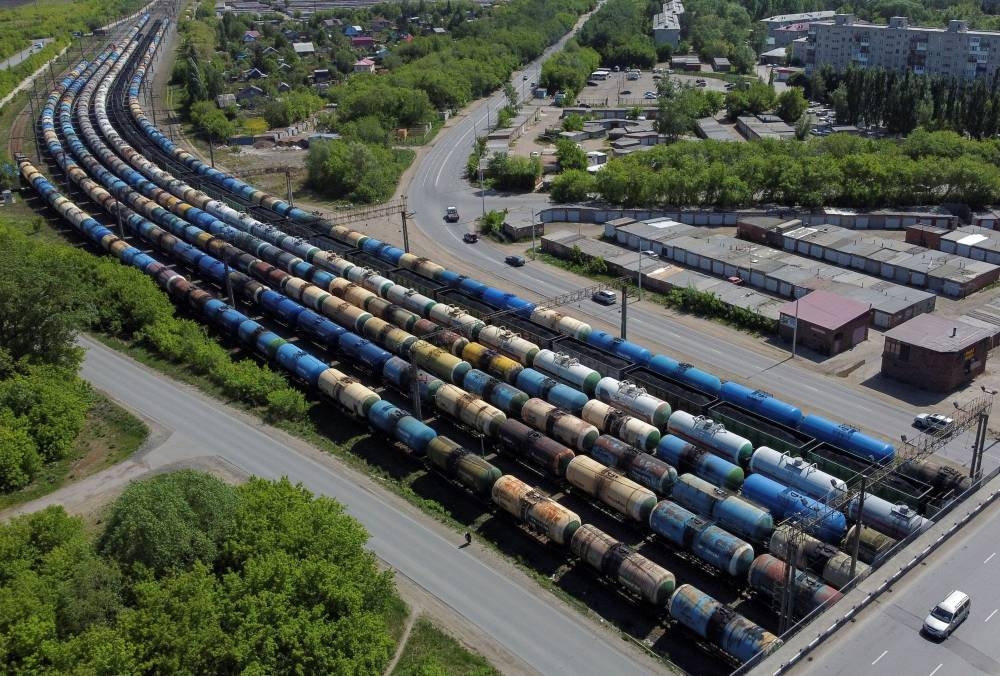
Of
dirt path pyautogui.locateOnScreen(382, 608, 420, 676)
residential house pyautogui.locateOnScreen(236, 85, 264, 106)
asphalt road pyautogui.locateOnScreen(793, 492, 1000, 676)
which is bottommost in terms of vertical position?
dirt path pyautogui.locateOnScreen(382, 608, 420, 676)

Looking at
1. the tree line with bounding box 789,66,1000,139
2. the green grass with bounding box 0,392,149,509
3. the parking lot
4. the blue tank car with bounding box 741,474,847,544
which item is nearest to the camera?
the blue tank car with bounding box 741,474,847,544

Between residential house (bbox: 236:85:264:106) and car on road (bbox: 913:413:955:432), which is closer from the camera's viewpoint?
car on road (bbox: 913:413:955:432)

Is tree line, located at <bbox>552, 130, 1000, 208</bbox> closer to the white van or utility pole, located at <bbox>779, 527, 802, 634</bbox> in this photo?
utility pole, located at <bbox>779, 527, 802, 634</bbox>

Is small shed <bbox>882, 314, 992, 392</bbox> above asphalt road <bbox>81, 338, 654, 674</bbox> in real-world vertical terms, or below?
above

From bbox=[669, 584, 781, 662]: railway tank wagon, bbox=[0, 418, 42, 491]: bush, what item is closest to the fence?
bbox=[669, 584, 781, 662]: railway tank wagon

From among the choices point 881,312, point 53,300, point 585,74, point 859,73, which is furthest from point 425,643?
point 585,74

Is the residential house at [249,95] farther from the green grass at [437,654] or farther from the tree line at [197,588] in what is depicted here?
the green grass at [437,654]

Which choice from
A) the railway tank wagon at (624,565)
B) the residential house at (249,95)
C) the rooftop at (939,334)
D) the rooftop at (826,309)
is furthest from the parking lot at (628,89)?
the railway tank wagon at (624,565)
